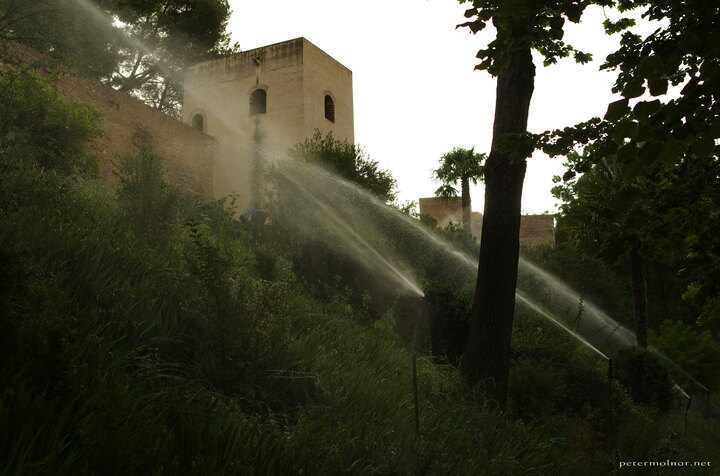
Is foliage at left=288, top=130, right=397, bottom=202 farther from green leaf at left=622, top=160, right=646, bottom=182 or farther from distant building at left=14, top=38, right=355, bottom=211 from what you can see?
green leaf at left=622, top=160, right=646, bottom=182

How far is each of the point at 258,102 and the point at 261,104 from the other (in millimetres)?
160

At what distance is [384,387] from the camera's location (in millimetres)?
5430

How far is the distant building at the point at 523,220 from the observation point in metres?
34.5

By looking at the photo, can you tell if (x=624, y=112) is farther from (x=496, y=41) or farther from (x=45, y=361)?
(x=45, y=361)

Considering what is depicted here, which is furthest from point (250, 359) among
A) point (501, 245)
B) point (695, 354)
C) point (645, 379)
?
point (695, 354)

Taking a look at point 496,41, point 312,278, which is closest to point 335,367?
point 496,41

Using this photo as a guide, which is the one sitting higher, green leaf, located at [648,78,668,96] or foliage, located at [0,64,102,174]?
foliage, located at [0,64,102,174]

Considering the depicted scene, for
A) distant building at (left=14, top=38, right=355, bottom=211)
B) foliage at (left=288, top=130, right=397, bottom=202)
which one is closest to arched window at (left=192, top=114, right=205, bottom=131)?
distant building at (left=14, top=38, right=355, bottom=211)

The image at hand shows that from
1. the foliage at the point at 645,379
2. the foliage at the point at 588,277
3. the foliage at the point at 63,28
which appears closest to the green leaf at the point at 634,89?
the foliage at the point at 645,379

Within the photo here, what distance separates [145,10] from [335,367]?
47.2ft

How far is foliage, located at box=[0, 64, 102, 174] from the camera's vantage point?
36.0 feet

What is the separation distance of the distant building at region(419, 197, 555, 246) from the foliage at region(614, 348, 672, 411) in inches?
817

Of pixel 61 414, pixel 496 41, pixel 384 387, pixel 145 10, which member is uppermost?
pixel 145 10

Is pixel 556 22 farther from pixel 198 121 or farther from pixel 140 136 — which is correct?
pixel 198 121
